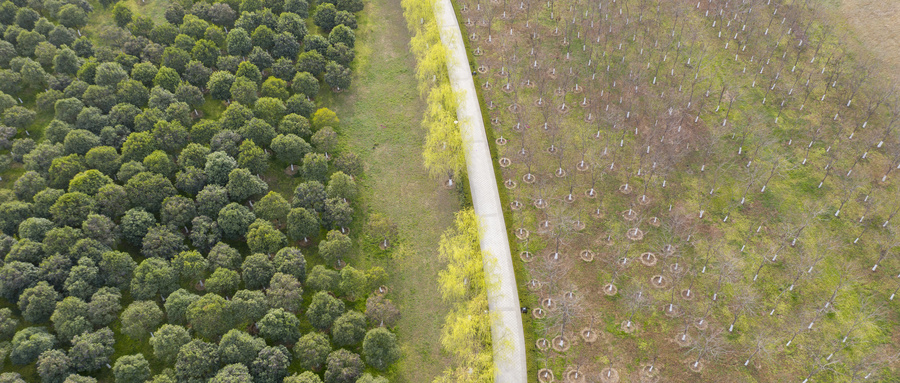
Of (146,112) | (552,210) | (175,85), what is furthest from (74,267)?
(552,210)

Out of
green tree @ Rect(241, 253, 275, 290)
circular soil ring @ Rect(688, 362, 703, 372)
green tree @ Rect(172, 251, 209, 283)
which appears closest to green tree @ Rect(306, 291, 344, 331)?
green tree @ Rect(241, 253, 275, 290)

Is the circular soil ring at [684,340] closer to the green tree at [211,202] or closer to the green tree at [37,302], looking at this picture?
the green tree at [211,202]

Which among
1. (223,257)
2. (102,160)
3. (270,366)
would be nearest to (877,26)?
(270,366)

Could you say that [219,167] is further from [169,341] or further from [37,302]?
[37,302]

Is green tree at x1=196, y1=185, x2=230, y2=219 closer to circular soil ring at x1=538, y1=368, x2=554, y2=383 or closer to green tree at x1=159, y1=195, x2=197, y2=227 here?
green tree at x1=159, y1=195, x2=197, y2=227

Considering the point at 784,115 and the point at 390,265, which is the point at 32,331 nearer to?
the point at 390,265

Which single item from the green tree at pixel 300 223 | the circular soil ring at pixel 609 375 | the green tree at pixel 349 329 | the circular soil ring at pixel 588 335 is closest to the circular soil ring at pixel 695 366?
the circular soil ring at pixel 609 375
